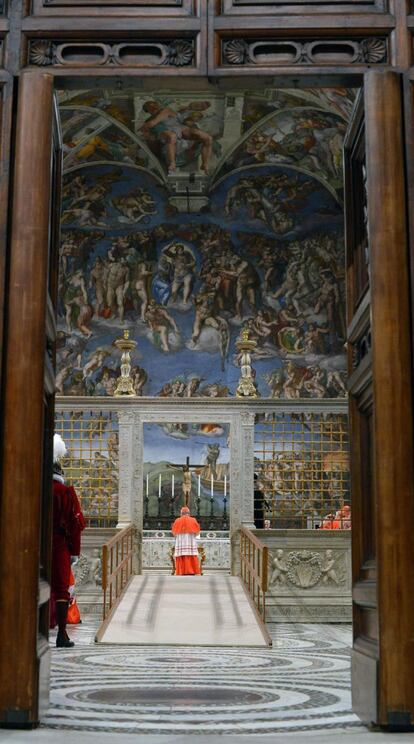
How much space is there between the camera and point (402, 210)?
5.24 m

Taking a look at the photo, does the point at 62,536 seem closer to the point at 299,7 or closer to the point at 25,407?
the point at 25,407

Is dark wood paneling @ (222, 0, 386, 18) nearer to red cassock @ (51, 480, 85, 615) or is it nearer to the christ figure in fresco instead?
red cassock @ (51, 480, 85, 615)

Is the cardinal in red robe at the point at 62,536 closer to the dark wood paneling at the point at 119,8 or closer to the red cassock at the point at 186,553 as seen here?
the dark wood paneling at the point at 119,8

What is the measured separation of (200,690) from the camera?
21.8ft

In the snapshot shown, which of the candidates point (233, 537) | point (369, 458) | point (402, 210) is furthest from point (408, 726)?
point (233, 537)

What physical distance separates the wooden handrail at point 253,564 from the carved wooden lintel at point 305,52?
7639mm

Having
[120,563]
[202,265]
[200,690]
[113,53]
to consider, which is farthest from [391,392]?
[202,265]

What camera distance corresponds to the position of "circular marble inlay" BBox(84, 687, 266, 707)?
5.98 metres

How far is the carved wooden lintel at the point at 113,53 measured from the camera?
546 cm

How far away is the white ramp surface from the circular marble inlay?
164 inches

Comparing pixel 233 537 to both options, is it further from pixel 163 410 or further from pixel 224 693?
pixel 224 693

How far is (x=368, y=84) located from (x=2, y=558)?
3.11m

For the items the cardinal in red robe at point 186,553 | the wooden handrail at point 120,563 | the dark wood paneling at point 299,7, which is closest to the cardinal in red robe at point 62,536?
the wooden handrail at point 120,563

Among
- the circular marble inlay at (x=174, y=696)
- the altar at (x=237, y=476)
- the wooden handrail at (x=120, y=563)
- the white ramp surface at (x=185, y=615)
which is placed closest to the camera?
the circular marble inlay at (x=174, y=696)
